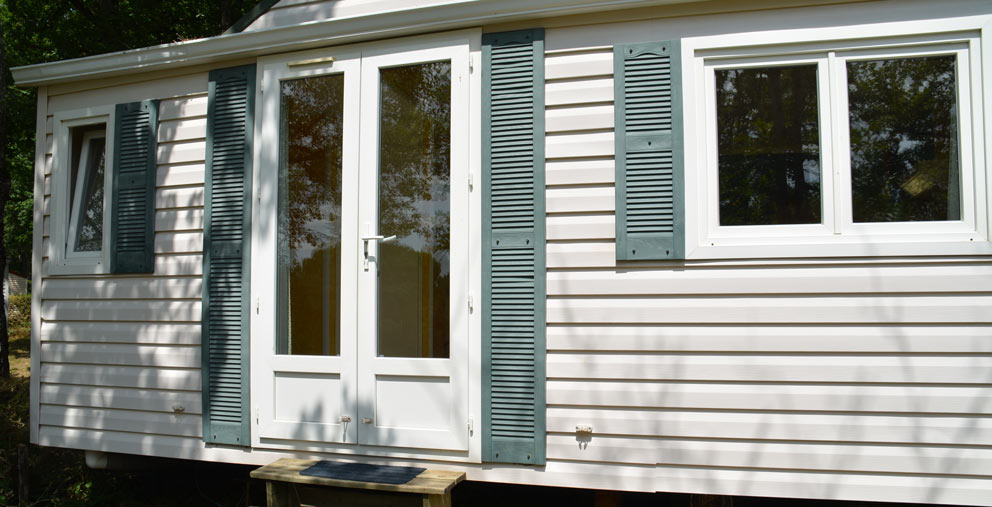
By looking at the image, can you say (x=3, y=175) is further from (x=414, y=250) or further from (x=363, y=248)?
(x=414, y=250)

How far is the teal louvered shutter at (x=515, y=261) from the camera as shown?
126 inches

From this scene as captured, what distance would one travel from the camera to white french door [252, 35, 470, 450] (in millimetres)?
3334

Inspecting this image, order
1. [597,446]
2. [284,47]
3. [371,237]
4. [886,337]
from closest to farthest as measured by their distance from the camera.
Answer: [886,337], [597,446], [371,237], [284,47]

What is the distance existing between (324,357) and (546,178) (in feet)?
5.18

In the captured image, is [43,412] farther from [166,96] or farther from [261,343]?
[166,96]

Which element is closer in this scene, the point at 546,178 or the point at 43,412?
the point at 546,178

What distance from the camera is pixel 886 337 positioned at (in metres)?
2.87

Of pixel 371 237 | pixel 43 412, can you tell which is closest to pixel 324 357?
pixel 371 237

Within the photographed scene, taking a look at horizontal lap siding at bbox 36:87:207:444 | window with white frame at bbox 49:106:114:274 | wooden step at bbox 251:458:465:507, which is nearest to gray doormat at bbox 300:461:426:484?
wooden step at bbox 251:458:465:507

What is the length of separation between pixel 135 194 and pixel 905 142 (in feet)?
14.3

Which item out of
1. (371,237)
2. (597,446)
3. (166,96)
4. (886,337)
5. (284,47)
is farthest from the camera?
(166,96)

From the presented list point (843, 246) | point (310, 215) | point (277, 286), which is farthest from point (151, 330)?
point (843, 246)

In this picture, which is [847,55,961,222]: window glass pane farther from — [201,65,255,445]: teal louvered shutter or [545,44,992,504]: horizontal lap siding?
[201,65,255,445]: teal louvered shutter

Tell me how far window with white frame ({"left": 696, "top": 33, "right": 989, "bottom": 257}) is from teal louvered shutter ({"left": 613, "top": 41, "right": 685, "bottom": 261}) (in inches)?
5.3
